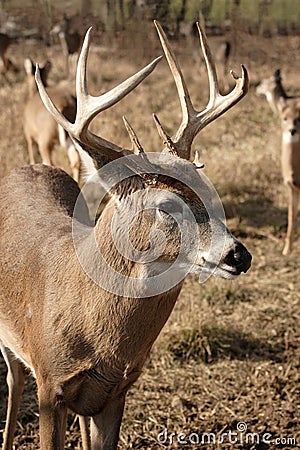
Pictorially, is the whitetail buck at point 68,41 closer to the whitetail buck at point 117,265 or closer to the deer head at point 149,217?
the whitetail buck at point 117,265

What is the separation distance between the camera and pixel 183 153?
126 inches

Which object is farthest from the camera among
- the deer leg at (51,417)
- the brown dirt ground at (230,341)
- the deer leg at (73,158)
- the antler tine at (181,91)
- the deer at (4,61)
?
the deer at (4,61)

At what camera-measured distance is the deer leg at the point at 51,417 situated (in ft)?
10.3

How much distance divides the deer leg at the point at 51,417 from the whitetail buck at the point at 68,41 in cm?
1344

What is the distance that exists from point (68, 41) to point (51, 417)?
1445 cm

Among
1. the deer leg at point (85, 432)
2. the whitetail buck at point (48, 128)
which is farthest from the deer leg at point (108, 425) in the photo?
the whitetail buck at point (48, 128)

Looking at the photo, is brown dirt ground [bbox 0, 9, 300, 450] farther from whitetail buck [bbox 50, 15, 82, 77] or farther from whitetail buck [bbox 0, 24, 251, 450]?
whitetail buck [bbox 50, 15, 82, 77]

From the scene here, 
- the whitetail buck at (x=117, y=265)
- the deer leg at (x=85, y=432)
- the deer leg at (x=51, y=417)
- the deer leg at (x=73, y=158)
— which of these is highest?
the whitetail buck at (x=117, y=265)

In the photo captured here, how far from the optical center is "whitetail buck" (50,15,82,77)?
16.3 meters

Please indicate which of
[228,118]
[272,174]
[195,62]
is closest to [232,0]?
[228,118]

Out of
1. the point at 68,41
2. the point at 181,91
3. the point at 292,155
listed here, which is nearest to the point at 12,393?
the point at 181,91

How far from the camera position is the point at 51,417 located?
3.17m

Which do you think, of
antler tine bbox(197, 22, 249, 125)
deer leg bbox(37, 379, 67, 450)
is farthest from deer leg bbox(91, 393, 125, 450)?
antler tine bbox(197, 22, 249, 125)

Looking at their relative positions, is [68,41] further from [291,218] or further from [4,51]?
[291,218]
